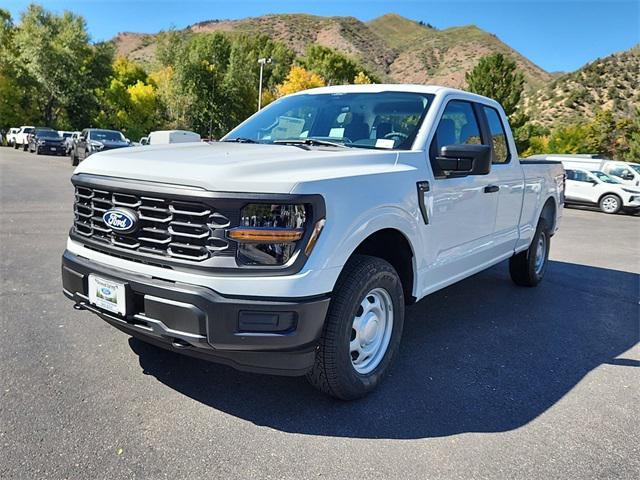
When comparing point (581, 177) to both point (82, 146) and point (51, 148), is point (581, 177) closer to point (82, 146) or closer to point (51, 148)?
point (82, 146)

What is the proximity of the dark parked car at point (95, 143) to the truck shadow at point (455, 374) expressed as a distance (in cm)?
2050

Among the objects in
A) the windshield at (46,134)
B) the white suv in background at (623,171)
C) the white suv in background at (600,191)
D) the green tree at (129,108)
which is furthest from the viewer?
the green tree at (129,108)

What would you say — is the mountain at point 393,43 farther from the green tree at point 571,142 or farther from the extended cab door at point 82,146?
the extended cab door at point 82,146

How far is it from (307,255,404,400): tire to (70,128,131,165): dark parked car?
70.5ft

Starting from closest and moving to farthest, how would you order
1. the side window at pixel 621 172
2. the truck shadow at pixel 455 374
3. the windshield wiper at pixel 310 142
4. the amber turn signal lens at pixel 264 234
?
1. the amber turn signal lens at pixel 264 234
2. the truck shadow at pixel 455 374
3. the windshield wiper at pixel 310 142
4. the side window at pixel 621 172

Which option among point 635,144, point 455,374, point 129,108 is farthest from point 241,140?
point 129,108

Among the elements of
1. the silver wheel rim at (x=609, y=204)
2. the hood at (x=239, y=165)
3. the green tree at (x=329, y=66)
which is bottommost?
the silver wheel rim at (x=609, y=204)

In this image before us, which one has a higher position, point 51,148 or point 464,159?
point 464,159

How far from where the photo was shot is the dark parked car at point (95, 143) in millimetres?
22303

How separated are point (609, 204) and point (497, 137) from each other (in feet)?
49.3

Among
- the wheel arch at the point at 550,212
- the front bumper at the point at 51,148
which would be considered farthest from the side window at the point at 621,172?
the front bumper at the point at 51,148

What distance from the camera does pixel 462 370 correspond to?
3678mm

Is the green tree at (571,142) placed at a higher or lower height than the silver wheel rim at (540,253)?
higher

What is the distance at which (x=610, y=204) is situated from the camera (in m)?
17.5
